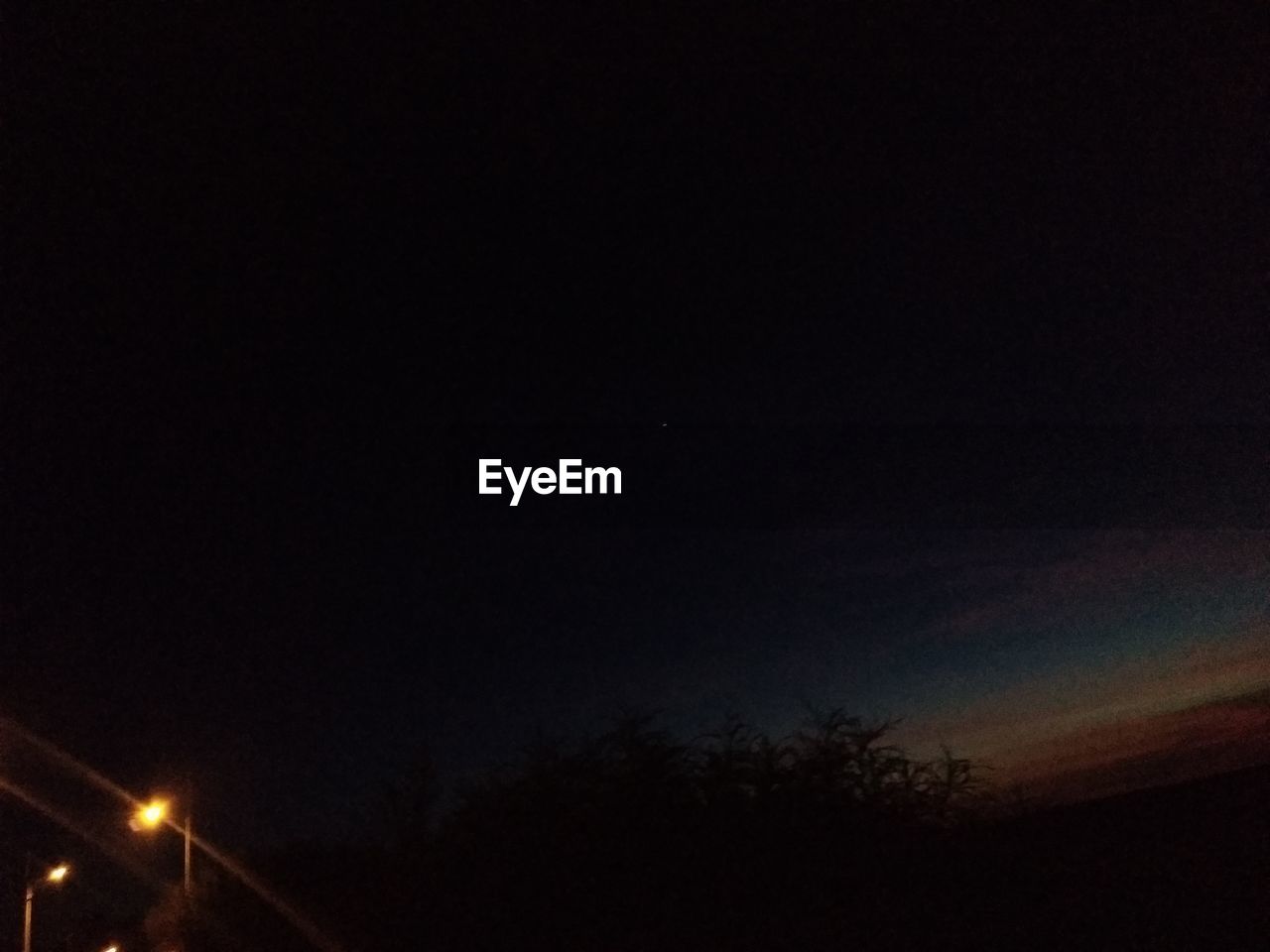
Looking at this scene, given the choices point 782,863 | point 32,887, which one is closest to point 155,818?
point 32,887

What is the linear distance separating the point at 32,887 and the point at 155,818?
7.37 feet

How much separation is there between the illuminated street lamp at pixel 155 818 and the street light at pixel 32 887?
1.63 m

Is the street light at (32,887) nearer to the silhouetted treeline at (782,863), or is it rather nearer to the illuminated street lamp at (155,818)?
the illuminated street lamp at (155,818)

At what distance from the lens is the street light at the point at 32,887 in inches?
512

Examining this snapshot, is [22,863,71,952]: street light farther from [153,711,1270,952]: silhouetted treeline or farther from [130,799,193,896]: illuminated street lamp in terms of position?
[153,711,1270,952]: silhouetted treeline

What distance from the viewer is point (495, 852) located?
9.64 metres

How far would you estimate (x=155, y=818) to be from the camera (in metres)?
11.9

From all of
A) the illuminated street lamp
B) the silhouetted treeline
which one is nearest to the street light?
the illuminated street lamp

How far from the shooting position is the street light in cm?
1300

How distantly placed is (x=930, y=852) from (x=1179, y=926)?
219 cm

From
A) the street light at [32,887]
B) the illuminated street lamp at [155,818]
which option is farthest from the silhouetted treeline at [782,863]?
the street light at [32,887]

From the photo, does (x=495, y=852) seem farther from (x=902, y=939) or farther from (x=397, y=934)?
(x=902, y=939)

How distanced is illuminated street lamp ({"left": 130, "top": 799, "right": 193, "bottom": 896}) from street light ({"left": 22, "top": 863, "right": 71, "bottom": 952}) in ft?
5.36

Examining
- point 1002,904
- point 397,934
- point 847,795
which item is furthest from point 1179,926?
point 397,934
